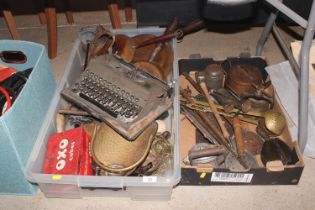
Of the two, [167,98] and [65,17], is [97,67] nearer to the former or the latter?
[167,98]

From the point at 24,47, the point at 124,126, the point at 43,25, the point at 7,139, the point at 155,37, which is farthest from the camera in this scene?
the point at 43,25

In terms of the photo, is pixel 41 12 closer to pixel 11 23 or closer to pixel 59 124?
pixel 11 23

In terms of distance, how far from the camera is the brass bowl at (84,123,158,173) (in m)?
1.13

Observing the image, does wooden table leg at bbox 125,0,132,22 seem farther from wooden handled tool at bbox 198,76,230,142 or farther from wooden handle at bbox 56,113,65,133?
wooden handle at bbox 56,113,65,133

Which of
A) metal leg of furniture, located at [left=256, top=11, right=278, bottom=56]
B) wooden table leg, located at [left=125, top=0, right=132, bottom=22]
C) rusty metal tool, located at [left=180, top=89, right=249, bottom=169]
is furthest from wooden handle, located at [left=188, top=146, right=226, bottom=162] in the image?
wooden table leg, located at [left=125, top=0, right=132, bottom=22]

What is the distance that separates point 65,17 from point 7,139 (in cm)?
116

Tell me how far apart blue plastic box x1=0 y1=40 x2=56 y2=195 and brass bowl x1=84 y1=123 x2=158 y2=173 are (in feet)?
0.64

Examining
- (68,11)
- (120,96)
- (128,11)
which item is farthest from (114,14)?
(120,96)

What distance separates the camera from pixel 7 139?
39.4 inches

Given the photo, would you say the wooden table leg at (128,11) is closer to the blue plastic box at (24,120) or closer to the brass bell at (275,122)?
the blue plastic box at (24,120)

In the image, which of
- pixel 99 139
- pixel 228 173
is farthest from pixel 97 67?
pixel 228 173

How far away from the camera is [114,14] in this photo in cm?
181

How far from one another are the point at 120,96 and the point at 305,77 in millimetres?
570

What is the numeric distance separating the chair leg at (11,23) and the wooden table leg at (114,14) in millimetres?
469
